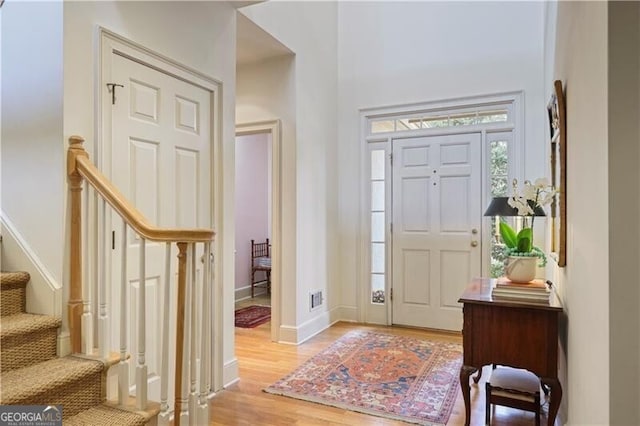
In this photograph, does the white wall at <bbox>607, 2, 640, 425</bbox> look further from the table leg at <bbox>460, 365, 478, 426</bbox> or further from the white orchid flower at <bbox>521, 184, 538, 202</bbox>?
the white orchid flower at <bbox>521, 184, 538, 202</bbox>

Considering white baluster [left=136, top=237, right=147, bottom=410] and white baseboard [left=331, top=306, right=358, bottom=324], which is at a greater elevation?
white baluster [left=136, top=237, right=147, bottom=410]

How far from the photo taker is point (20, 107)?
6.50 feet

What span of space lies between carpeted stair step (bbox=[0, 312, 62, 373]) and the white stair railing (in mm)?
92

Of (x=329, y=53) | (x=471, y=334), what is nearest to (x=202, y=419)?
(x=471, y=334)

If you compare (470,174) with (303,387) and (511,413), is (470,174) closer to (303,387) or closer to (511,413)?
(511,413)

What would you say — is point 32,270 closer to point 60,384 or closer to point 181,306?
point 60,384

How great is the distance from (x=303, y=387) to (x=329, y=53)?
11.4 ft

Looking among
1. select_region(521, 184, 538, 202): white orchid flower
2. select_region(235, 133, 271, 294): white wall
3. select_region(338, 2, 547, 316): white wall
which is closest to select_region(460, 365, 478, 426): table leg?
select_region(521, 184, 538, 202): white orchid flower

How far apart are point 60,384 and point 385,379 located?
2086 mm

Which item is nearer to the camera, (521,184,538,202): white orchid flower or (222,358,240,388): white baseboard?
(521,184,538,202): white orchid flower

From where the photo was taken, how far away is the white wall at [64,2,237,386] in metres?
1.89

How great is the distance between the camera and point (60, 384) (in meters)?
1.64

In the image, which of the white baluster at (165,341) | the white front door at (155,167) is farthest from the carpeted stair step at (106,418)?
the white front door at (155,167)

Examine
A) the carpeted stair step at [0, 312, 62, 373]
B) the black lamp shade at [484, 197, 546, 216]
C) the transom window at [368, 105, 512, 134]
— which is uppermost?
the transom window at [368, 105, 512, 134]
